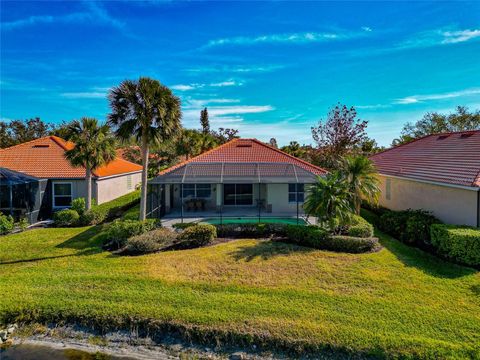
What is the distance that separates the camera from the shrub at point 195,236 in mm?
12391

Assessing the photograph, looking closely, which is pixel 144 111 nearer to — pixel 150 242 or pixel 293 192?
pixel 150 242

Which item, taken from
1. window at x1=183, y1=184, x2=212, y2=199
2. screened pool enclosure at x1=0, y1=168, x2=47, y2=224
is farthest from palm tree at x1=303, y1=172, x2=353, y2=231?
screened pool enclosure at x1=0, y1=168, x2=47, y2=224

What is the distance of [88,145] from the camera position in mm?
16578

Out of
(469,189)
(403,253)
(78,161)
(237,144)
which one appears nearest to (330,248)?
(403,253)

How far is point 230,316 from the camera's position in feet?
23.6

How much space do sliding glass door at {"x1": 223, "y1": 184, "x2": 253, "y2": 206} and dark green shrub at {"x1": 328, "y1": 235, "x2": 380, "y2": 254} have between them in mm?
8732

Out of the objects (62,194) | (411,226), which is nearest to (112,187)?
(62,194)

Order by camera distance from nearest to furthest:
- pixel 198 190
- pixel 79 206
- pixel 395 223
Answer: pixel 395 223, pixel 79 206, pixel 198 190

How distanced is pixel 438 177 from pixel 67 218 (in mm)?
20297

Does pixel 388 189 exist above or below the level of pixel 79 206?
above

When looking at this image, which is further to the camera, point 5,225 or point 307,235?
point 5,225

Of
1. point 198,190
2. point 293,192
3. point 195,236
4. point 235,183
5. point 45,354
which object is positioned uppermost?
point 235,183

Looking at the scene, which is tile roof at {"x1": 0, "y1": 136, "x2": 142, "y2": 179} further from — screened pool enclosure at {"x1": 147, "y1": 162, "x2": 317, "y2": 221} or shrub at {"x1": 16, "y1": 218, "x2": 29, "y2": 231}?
screened pool enclosure at {"x1": 147, "y1": 162, "x2": 317, "y2": 221}

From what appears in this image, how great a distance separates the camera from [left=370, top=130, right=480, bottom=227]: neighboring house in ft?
38.3
